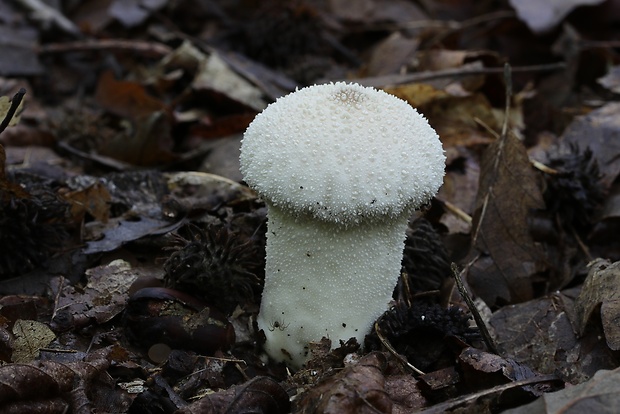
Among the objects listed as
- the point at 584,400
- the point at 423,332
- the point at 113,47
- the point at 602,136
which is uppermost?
the point at 584,400

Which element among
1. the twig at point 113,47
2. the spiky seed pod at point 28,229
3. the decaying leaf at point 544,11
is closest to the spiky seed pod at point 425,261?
the spiky seed pod at point 28,229

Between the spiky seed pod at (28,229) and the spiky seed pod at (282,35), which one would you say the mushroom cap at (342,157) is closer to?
the spiky seed pod at (28,229)

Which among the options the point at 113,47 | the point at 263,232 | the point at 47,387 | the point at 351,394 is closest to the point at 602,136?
the point at 263,232

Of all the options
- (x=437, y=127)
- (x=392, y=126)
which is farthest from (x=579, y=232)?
(x=392, y=126)

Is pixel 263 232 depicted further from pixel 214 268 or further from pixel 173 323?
pixel 173 323

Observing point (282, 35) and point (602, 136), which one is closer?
point (602, 136)

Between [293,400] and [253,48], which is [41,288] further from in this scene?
[253,48]

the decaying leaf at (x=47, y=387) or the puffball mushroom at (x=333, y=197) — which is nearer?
the decaying leaf at (x=47, y=387)
